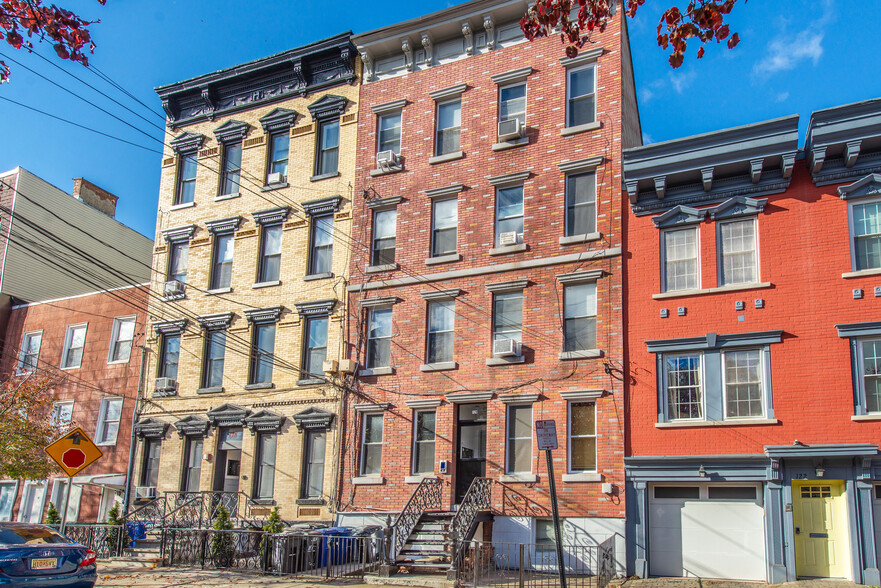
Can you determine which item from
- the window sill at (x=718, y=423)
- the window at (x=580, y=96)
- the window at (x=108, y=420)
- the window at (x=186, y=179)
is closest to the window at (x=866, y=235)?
the window sill at (x=718, y=423)

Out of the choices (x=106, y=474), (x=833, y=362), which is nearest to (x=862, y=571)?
(x=833, y=362)

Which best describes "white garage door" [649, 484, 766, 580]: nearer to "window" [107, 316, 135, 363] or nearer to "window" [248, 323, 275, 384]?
"window" [248, 323, 275, 384]

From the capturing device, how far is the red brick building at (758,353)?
57.9 feet

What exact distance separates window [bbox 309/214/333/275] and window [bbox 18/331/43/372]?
521 inches

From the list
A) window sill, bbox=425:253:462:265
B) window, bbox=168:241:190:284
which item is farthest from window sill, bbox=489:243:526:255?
window, bbox=168:241:190:284

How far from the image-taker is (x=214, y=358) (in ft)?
91.5

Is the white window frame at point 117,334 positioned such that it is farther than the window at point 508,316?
Yes

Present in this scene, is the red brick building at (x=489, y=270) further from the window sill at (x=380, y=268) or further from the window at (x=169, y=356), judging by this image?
the window at (x=169, y=356)

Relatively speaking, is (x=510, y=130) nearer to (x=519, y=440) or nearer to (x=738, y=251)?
(x=738, y=251)

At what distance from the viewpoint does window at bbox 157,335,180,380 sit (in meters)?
28.7

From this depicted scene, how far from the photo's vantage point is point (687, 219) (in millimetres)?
20578

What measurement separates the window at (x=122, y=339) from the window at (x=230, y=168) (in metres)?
5.96

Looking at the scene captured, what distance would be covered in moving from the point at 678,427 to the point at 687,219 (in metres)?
5.10

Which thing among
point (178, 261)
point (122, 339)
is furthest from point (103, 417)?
point (178, 261)
